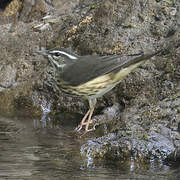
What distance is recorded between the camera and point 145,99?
7.55 metres

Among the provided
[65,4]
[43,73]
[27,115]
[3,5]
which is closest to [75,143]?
[27,115]

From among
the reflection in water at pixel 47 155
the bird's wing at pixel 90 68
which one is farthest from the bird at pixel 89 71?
the reflection in water at pixel 47 155

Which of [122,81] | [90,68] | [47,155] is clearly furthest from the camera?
[122,81]

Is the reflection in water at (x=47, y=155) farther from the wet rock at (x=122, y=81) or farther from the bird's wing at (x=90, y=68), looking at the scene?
the bird's wing at (x=90, y=68)

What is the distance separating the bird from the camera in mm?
6855

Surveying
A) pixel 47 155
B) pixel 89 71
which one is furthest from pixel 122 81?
pixel 47 155

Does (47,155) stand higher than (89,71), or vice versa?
(89,71)

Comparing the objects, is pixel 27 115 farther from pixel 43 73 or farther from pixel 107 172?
pixel 107 172

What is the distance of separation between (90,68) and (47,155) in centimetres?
168

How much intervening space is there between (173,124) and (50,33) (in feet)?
14.5

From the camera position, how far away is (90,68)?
7.10 meters

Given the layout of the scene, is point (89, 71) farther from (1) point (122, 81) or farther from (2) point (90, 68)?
(1) point (122, 81)

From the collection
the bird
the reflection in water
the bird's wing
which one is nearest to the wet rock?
the reflection in water

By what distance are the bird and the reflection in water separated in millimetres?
620
